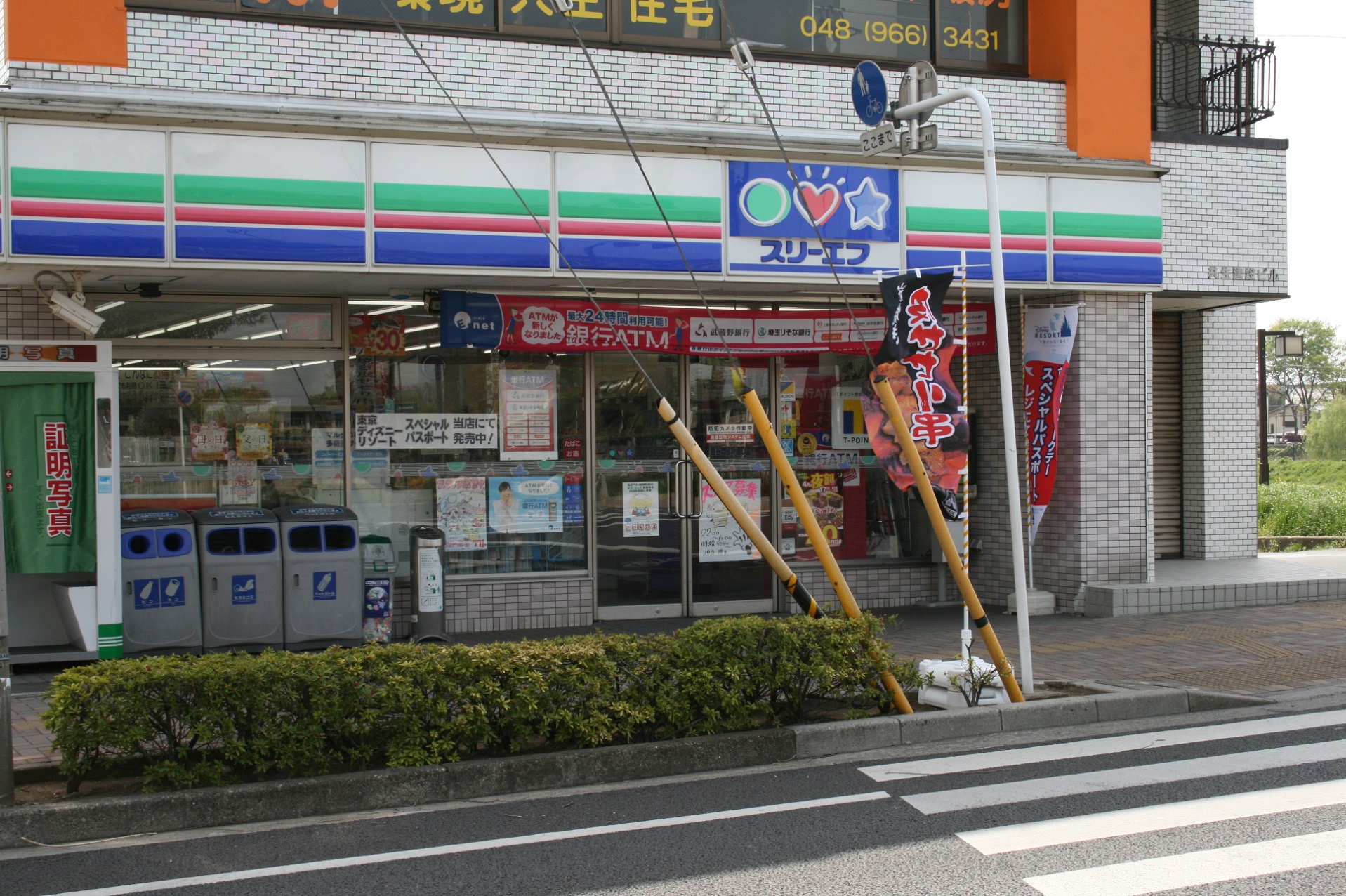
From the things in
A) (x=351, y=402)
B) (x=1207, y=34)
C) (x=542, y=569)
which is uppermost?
(x=1207, y=34)

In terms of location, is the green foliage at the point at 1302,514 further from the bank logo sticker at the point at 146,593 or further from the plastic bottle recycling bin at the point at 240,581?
the bank logo sticker at the point at 146,593

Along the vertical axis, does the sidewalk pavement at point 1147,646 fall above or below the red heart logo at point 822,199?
below

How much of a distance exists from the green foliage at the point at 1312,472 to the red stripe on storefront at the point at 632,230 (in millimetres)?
34051

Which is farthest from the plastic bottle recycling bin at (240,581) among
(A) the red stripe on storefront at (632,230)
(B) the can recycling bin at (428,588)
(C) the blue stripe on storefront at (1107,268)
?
(C) the blue stripe on storefront at (1107,268)

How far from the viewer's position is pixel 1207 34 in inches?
593

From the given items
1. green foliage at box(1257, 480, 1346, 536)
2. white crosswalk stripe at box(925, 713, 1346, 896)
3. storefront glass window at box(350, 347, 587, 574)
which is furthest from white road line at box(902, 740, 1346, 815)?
green foliage at box(1257, 480, 1346, 536)

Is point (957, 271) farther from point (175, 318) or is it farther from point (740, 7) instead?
point (175, 318)

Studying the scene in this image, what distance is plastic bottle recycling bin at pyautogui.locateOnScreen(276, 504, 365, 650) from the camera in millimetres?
9820

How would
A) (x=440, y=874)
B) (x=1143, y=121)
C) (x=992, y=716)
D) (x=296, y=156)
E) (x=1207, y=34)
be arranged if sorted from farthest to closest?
(x=1207, y=34)
(x=1143, y=121)
(x=296, y=156)
(x=992, y=716)
(x=440, y=874)

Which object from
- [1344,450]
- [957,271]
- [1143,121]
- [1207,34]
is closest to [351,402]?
[957,271]

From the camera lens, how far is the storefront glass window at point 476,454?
11.2 m

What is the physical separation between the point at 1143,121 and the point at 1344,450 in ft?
192

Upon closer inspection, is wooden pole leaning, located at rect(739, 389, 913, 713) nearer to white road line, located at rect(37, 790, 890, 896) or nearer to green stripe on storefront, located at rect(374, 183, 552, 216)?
white road line, located at rect(37, 790, 890, 896)

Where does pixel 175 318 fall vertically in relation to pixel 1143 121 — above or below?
below
